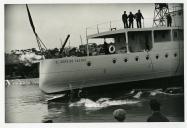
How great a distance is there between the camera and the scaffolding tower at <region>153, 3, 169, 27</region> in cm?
458

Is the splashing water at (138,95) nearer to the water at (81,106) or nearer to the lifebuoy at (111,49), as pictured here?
the water at (81,106)

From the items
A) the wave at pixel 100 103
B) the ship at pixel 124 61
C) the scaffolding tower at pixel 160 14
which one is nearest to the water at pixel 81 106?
the wave at pixel 100 103

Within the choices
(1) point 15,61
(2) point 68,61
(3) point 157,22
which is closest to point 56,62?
(2) point 68,61

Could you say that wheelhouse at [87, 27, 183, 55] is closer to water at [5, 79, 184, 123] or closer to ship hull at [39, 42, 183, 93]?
ship hull at [39, 42, 183, 93]

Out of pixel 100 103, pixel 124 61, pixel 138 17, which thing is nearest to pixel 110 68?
pixel 124 61

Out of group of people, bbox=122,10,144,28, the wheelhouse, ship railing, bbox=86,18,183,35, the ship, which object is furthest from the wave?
group of people, bbox=122,10,144,28

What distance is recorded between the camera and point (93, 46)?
4832 mm

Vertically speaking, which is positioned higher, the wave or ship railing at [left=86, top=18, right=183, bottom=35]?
ship railing at [left=86, top=18, right=183, bottom=35]

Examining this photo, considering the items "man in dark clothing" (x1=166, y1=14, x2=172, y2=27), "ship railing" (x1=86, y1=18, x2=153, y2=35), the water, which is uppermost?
"man in dark clothing" (x1=166, y1=14, x2=172, y2=27)

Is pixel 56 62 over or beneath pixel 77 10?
beneath

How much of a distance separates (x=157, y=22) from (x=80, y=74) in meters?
1.16

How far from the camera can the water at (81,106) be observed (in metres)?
4.51

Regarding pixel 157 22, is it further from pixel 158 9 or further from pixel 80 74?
pixel 80 74
